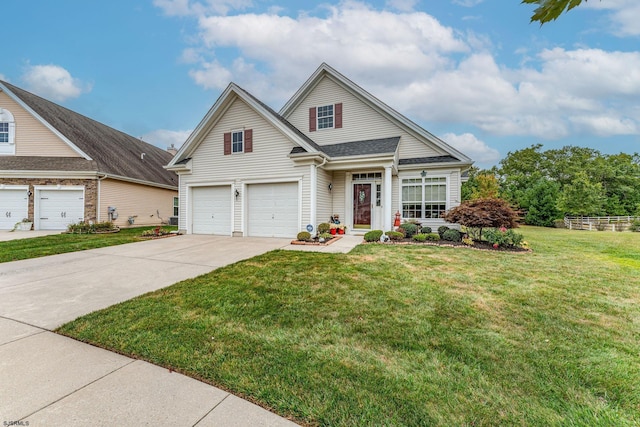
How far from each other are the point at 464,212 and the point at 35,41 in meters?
24.4

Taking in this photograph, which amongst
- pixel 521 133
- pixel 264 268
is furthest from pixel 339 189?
pixel 521 133

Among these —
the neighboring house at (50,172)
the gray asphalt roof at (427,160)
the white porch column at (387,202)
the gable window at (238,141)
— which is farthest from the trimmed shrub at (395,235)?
the neighboring house at (50,172)

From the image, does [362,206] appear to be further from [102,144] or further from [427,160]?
[102,144]

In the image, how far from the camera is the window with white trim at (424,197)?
1160 cm

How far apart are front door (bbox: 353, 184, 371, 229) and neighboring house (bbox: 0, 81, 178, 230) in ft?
44.5

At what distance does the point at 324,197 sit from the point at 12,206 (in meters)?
16.7

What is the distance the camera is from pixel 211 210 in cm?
1269

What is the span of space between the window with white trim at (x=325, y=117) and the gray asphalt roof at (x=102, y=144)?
1211 centimetres

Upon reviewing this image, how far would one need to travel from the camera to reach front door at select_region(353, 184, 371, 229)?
12.3 meters

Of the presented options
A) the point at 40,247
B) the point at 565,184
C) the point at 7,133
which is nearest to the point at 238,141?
the point at 40,247

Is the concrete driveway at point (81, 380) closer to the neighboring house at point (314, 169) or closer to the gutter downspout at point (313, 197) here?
the gutter downspout at point (313, 197)

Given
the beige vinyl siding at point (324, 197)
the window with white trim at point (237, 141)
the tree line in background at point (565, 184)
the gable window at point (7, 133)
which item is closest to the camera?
the beige vinyl siding at point (324, 197)

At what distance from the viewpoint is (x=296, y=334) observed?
3057mm

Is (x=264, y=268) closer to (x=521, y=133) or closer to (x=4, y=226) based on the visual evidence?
(x=4, y=226)
